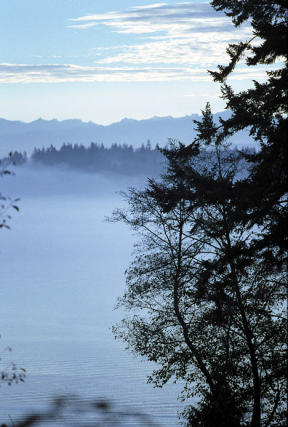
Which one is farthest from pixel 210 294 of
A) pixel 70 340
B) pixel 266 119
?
pixel 70 340

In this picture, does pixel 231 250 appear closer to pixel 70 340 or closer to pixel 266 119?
pixel 266 119

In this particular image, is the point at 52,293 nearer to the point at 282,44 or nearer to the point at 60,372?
the point at 60,372

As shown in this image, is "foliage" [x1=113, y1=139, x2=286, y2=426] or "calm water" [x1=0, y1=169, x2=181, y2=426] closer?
"foliage" [x1=113, y1=139, x2=286, y2=426]

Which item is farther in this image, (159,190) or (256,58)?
(159,190)

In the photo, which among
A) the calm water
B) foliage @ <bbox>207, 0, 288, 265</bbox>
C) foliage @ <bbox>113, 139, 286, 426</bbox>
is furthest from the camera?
the calm water

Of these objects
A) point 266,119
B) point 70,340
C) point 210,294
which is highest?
point 70,340

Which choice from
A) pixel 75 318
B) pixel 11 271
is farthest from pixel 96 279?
pixel 75 318

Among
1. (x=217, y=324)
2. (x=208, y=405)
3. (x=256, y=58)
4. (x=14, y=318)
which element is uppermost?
(x=14, y=318)

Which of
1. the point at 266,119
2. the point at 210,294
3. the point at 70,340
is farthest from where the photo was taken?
the point at 70,340

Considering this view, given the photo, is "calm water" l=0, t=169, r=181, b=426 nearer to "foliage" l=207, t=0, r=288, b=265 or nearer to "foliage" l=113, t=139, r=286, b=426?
"foliage" l=113, t=139, r=286, b=426

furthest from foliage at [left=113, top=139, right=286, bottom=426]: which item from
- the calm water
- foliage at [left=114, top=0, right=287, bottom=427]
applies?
the calm water

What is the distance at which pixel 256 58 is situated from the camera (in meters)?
14.6

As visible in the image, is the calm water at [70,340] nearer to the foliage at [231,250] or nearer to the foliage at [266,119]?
the foliage at [231,250]

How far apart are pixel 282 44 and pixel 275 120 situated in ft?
6.95
